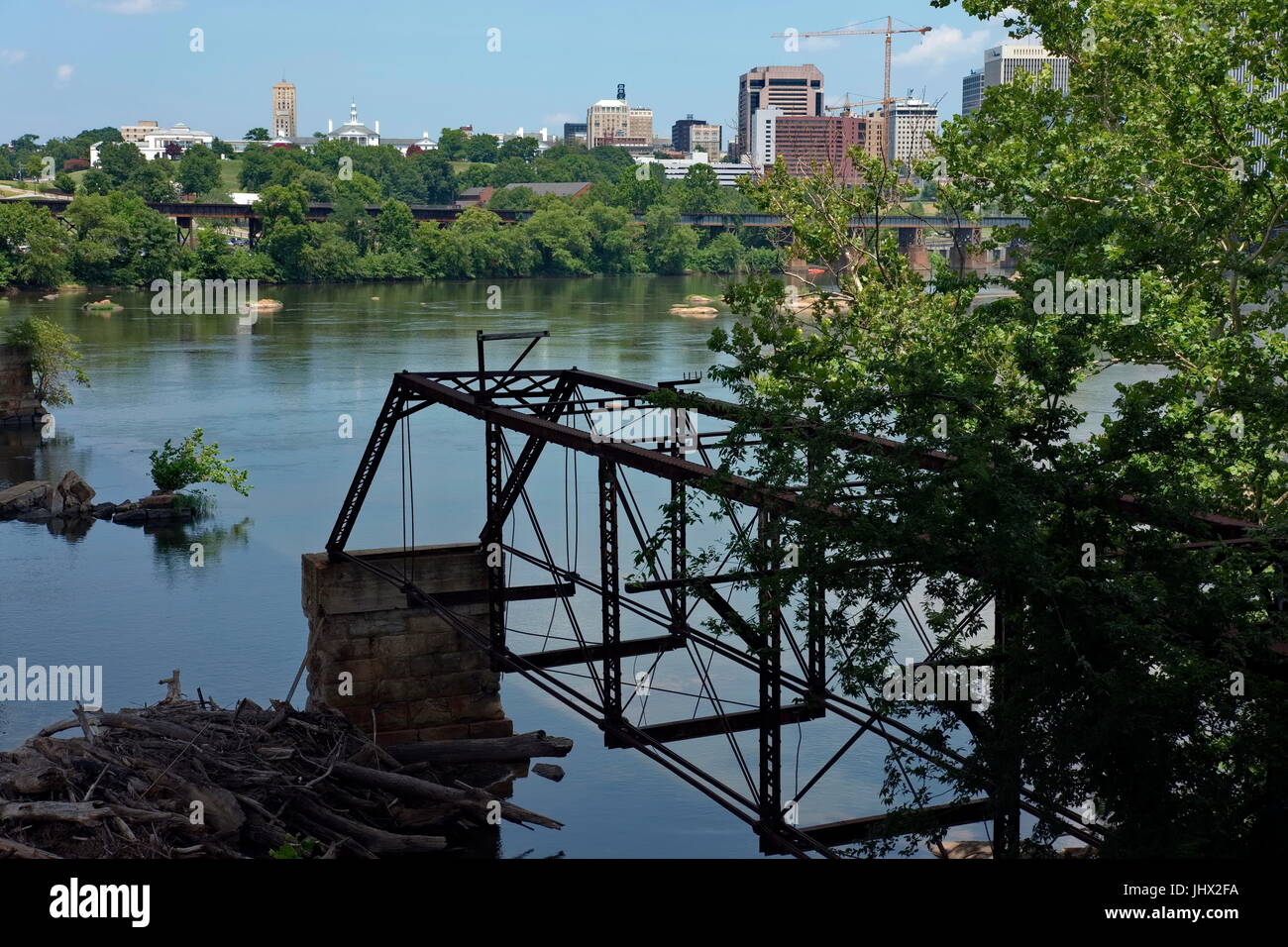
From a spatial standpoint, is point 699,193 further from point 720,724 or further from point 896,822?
point 896,822

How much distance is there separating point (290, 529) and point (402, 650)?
21.5m

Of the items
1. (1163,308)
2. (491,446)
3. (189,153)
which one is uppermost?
(189,153)

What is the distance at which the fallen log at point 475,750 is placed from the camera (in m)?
24.6

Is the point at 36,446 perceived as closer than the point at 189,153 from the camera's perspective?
Yes

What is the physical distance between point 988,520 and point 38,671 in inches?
1014

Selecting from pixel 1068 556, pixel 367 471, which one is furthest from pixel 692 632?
pixel 367 471

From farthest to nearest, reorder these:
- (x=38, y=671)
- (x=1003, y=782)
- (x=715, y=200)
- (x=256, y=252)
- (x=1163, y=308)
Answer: (x=715, y=200) < (x=256, y=252) < (x=38, y=671) < (x=1163, y=308) < (x=1003, y=782)

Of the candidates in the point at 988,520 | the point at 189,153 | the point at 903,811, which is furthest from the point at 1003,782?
the point at 189,153

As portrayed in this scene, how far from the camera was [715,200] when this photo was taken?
160000 mm

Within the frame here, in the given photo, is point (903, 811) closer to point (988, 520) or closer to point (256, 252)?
point (988, 520)

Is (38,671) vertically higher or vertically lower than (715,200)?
lower

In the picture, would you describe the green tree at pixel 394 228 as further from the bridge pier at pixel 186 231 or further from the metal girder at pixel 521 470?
the metal girder at pixel 521 470

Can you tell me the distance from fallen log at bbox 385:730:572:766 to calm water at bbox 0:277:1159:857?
4.24 ft
